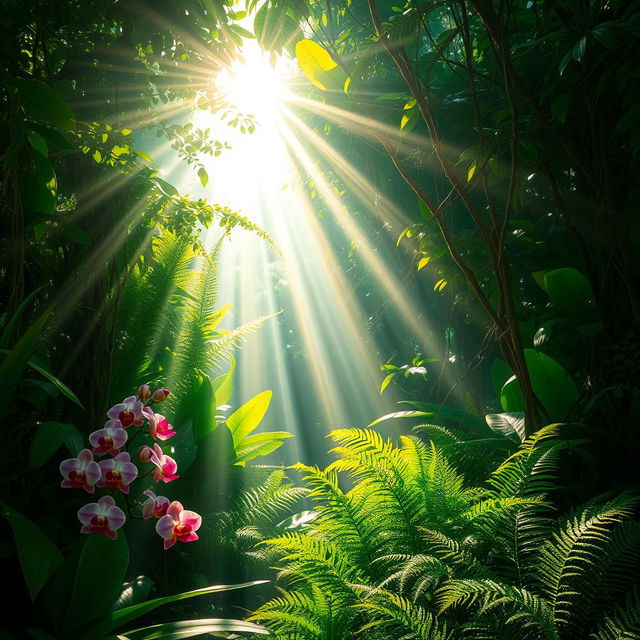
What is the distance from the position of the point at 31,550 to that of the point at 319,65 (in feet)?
5.27

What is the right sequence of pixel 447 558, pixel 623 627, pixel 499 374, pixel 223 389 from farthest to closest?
pixel 223 389, pixel 499 374, pixel 447 558, pixel 623 627

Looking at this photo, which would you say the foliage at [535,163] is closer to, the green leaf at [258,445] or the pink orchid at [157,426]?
the pink orchid at [157,426]

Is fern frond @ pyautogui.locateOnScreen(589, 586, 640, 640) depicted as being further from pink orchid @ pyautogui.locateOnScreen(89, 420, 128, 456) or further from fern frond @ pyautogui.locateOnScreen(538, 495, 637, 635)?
pink orchid @ pyautogui.locateOnScreen(89, 420, 128, 456)

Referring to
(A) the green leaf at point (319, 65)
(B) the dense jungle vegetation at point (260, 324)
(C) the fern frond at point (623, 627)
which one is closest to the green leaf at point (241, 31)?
(B) the dense jungle vegetation at point (260, 324)

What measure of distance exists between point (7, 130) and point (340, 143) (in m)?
1.83

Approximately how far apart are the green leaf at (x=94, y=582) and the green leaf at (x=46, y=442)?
→ 21 centimetres

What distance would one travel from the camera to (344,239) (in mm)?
3457

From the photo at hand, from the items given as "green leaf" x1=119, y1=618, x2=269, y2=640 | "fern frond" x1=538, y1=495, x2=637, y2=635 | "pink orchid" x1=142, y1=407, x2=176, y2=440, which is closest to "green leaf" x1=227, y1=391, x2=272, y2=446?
"pink orchid" x1=142, y1=407, x2=176, y2=440

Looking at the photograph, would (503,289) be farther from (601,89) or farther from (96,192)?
(96,192)

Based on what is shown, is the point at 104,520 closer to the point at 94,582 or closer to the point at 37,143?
the point at 94,582

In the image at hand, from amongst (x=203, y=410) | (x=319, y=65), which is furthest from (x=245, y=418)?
(x=319, y=65)

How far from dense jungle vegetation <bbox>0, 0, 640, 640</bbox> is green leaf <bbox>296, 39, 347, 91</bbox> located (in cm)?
1

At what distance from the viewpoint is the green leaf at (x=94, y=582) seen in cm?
102

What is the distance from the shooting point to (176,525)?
1.13m
